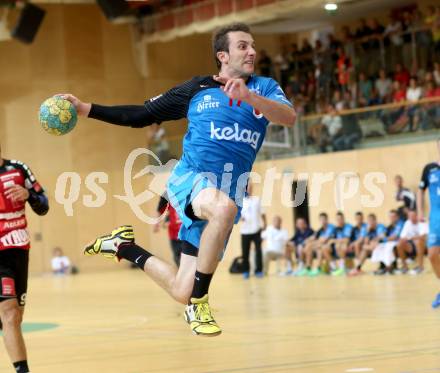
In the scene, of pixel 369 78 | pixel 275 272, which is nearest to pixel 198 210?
pixel 275 272

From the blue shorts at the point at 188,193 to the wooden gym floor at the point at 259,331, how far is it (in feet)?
4.48

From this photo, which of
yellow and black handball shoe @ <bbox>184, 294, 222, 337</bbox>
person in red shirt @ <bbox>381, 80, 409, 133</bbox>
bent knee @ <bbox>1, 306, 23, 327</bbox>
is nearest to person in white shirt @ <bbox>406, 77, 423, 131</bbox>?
person in red shirt @ <bbox>381, 80, 409, 133</bbox>

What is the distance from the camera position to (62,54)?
103 ft

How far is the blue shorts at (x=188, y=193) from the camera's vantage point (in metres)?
6.96

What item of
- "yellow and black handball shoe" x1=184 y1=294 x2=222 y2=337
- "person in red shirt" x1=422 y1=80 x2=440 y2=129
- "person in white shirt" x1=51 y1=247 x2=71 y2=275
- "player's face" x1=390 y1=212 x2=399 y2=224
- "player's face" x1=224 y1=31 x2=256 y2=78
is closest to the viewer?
"yellow and black handball shoe" x1=184 y1=294 x2=222 y2=337

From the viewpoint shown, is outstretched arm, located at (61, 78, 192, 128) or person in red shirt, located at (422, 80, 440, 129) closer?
outstretched arm, located at (61, 78, 192, 128)

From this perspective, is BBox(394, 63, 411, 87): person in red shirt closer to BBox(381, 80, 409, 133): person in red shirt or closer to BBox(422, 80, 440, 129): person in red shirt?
BBox(381, 80, 409, 133): person in red shirt

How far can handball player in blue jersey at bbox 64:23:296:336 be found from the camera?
6.75 m

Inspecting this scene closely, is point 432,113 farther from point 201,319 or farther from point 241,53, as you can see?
point 201,319

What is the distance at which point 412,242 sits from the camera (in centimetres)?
1886

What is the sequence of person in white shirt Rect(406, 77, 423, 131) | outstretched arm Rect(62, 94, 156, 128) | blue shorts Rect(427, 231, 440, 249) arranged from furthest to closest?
person in white shirt Rect(406, 77, 423, 131) < blue shorts Rect(427, 231, 440, 249) < outstretched arm Rect(62, 94, 156, 128)

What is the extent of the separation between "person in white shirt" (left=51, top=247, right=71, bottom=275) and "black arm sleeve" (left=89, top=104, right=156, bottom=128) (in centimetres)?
2350

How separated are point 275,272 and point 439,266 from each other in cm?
1063

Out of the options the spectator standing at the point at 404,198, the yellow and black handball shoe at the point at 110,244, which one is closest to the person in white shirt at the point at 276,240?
the spectator standing at the point at 404,198
